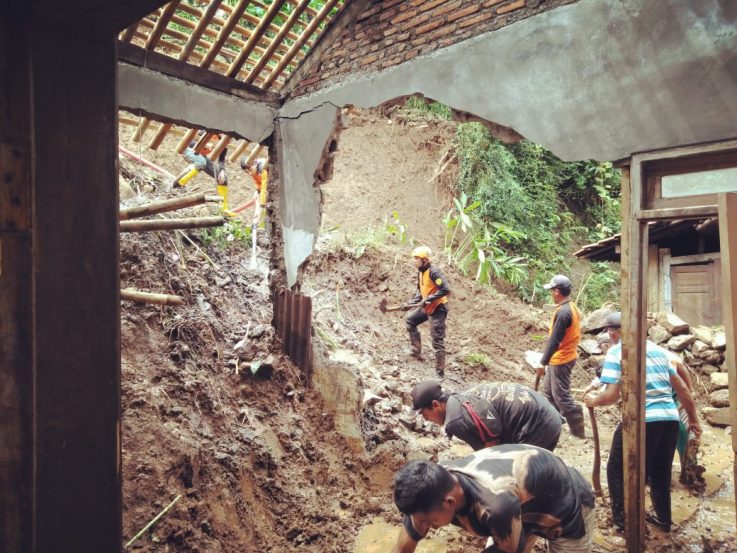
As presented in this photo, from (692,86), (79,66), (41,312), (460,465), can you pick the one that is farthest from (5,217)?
Answer: (692,86)

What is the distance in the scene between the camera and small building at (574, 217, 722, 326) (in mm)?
10062

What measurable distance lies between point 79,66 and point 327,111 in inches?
153

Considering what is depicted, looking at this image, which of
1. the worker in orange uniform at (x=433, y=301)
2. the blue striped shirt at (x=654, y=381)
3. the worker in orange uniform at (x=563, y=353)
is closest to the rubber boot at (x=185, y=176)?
the worker in orange uniform at (x=433, y=301)

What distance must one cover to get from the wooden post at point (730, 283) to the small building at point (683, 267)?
24.6 ft

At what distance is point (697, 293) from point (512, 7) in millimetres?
8799

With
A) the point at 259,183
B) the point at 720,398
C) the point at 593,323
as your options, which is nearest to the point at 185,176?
the point at 259,183

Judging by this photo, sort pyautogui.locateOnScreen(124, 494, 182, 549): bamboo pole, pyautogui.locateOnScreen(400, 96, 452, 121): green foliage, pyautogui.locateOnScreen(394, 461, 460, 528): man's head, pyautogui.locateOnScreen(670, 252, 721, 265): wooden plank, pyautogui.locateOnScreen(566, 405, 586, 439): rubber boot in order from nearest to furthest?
pyautogui.locateOnScreen(394, 461, 460, 528): man's head < pyautogui.locateOnScreen(124, 494, 182, 549): bamboo pole < pyautogui.locateOnScreen(566, 405, 586, 439): rubber boot < pyautogui.locateOnScreen(670, 252, 721, 265): wooden plank < pyautogui.locateOnScreen(400, 96, 452, 121): green foliage

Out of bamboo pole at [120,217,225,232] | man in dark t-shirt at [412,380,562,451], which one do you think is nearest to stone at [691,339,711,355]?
man in dark t-shirt at [412,380,562,451]

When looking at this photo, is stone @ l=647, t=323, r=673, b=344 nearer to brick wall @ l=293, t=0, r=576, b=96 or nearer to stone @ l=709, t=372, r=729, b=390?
stone @ l=709, t=372, r=729, b=390

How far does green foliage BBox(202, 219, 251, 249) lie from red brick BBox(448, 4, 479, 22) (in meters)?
4.74

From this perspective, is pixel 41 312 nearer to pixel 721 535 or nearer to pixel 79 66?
pixel 79 66

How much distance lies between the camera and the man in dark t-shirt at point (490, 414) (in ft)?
10.8

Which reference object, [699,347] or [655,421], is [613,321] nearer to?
[655,421]

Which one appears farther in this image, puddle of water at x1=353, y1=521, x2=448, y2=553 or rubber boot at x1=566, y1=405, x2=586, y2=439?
rubber boot at x1=566, y1=405, x2=586, y2=439
